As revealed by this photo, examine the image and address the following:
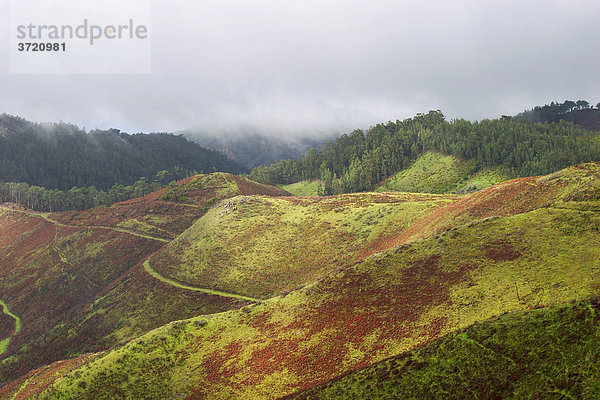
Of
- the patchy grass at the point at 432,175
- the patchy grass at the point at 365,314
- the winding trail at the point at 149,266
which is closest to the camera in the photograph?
the patchy grass at the point at 365,314

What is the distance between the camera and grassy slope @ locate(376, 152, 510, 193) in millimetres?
149750

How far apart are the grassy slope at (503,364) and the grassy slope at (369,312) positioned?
7.96 ft

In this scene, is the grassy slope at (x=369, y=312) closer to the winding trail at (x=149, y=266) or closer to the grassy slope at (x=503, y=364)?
the grassy slope at (x=503, y=364)

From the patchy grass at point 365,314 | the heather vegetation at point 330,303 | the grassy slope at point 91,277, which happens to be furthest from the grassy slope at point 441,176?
the patchy grass at point 365,314

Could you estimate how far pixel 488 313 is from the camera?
2742 centimetres

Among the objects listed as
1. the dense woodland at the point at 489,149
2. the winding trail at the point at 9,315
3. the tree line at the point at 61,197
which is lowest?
the winding trail at the point at 9,315

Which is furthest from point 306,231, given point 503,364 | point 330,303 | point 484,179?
point 484,179

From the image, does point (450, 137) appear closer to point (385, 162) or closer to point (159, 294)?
point (385, 162)

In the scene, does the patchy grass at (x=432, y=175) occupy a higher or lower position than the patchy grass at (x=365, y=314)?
higher

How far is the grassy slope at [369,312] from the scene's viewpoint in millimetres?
28641

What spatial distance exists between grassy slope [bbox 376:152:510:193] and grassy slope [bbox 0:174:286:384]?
67644 mm

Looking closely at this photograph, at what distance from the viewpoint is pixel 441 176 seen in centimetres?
16475

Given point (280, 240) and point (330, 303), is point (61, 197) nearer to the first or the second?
point (280, 240)

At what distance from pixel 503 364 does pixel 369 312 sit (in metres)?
14.0
